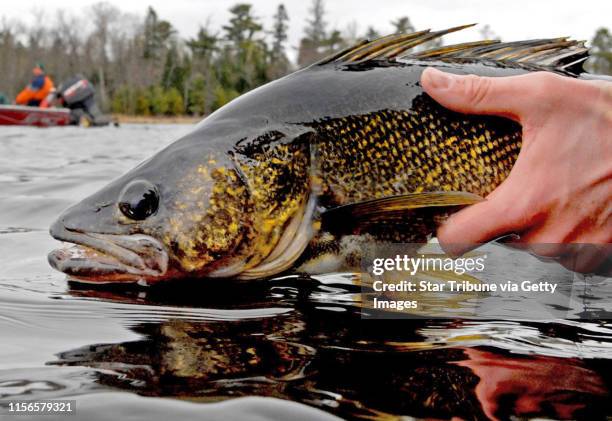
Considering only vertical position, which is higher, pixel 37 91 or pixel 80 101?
pixel 37 91

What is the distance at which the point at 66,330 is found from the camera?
7.52 feet

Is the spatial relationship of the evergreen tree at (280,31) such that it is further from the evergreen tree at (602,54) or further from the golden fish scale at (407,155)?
the golden fish scale at (407,155)

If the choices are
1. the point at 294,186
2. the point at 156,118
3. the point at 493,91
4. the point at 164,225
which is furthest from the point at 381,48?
the point at 156,118

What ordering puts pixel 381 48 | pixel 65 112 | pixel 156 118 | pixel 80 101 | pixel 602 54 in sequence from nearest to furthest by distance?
pixel 381 48 < pixel 65 112 < pixel 80 101 < pixel 156 118 < pixel 602 54

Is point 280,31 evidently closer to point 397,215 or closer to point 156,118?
point 156,118

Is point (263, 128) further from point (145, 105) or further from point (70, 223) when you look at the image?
point (145, 105)

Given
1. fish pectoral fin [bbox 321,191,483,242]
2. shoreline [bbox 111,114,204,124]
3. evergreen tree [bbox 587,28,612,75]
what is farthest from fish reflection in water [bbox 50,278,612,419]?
evergreen tree [bbox 587,28,612,75]

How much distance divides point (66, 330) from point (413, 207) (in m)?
1.40

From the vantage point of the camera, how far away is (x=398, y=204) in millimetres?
2842

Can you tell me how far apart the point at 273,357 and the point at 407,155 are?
1274mm

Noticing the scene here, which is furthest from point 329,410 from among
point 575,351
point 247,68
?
point 247,68

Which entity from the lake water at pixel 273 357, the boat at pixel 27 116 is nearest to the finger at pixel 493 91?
the lake water at pixel 273 357

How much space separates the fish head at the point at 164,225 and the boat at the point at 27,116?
25028 mm

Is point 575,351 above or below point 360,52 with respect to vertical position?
below
